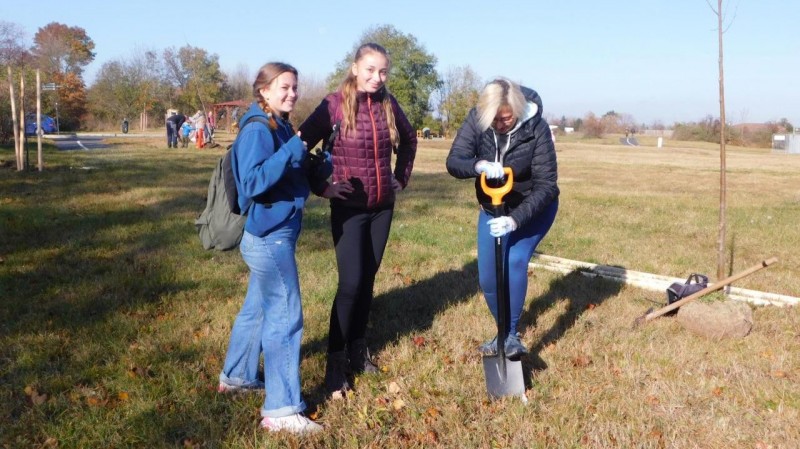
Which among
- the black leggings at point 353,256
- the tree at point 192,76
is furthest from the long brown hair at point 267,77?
the tree at point 192,76

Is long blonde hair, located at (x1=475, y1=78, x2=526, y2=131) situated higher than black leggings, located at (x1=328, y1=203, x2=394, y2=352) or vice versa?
long blonde hair, located at (x1=475, y1=78, x2=526, y2=131)

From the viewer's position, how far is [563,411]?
381cm

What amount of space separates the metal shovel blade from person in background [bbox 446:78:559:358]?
10cm

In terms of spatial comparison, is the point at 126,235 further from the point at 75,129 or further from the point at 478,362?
the point at 75,129

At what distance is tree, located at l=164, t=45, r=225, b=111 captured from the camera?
5356 cm

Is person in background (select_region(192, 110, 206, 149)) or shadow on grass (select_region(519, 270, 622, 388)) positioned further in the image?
person in background (select_region(192, 110, 206, 149))

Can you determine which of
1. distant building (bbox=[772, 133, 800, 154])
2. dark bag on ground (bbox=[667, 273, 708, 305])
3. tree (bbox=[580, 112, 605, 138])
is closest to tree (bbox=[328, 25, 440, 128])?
tree (bbox=[580, 112, 605, 138])

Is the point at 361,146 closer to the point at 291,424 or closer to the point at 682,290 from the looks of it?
the point at 291,424

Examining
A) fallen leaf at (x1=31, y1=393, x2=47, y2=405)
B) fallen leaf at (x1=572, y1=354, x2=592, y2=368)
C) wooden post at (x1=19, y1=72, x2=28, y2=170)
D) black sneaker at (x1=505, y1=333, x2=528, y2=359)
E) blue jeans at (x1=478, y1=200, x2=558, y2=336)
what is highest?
wooden post at (x1=19, y1=72, x2=28, y2=170)

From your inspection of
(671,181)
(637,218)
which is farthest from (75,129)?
(637,218)

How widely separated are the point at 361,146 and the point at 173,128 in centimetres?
2708

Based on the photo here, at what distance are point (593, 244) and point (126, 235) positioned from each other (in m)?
6.13

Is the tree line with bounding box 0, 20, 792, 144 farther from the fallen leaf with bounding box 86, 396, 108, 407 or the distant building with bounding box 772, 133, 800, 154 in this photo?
the fallen leaf with bounding box 86, 396, 108, 407

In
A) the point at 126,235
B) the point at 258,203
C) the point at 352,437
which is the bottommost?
the point at 352,437
